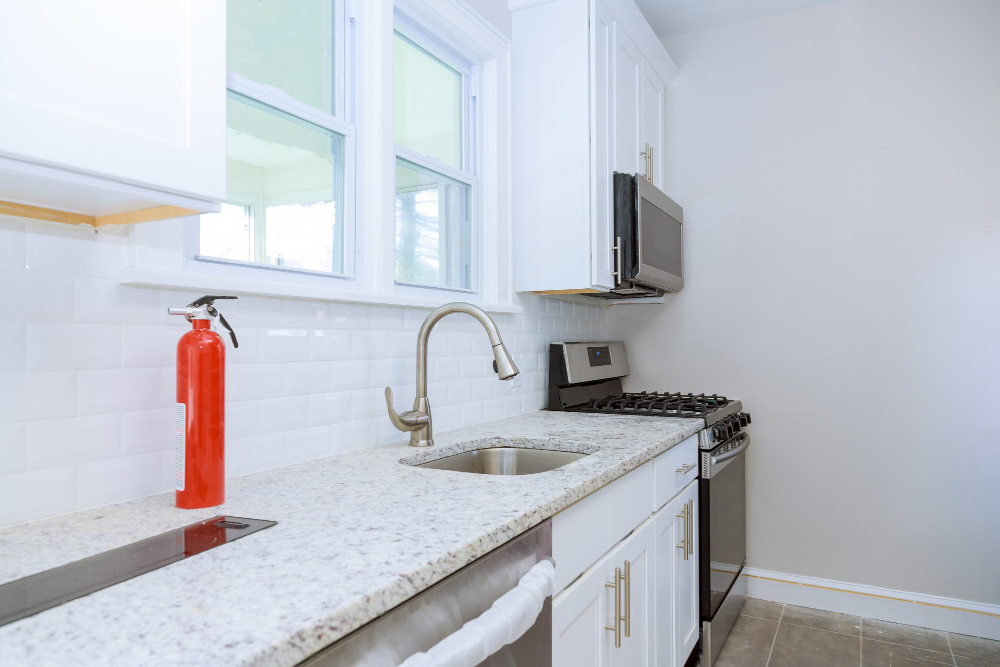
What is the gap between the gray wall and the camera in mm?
2561

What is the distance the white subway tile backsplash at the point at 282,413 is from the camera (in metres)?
1.37

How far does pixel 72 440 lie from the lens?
1.03 meters

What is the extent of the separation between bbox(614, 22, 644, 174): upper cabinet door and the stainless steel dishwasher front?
1800mm

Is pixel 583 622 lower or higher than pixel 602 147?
lower

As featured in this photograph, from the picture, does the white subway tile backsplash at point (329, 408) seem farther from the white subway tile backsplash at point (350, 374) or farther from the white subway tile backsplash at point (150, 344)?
the white subway tile backsplash at point (150, 344)

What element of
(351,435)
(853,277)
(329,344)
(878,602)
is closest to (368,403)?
(351,435)

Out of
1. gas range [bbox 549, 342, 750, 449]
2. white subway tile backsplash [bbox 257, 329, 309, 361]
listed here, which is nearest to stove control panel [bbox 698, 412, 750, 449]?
gas range [bbox 549, 342, 750, 449]

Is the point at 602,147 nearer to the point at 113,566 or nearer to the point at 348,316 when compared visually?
the point at 348,316

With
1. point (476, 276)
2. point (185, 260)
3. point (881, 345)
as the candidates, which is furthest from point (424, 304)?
point (881, 345)

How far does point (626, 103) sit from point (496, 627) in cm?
227

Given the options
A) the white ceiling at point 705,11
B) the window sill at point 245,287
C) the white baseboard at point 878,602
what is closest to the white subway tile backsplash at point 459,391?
the window sill at point 245,287

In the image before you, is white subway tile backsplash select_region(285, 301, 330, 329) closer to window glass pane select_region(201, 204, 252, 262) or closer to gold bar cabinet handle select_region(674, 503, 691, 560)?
window glass pane select_region(201, 204, 252, 262)

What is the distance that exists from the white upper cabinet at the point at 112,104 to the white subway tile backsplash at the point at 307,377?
577mm

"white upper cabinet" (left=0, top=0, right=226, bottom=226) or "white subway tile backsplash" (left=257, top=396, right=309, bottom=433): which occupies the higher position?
"white upper cabinet" (left=0, top=0, right=226, bottom=226)
